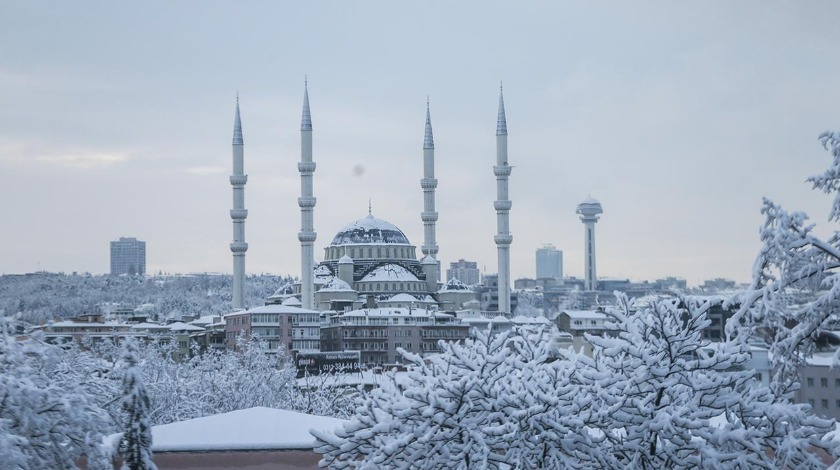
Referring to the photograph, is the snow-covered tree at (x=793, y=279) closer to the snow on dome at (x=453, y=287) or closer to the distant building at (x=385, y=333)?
the distant building at (x=385, y=333)

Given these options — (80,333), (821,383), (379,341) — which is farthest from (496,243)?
(821,383)

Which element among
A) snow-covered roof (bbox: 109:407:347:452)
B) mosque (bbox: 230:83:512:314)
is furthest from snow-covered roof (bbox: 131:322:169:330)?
snow-covered roof (bbox: 109:407:347:452)

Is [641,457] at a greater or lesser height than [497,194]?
lesser

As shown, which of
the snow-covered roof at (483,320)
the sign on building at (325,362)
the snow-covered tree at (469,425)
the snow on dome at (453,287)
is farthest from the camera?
the snow on dome at (453,287)

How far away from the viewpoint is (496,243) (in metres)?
89.3

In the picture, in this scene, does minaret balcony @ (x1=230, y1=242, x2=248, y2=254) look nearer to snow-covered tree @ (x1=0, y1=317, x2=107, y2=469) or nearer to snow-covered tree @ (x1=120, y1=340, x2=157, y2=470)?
snow-covered tree @ (x1=0, y1=317, x2=107, y2=469)

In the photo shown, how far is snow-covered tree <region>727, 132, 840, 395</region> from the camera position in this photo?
41.7 feet

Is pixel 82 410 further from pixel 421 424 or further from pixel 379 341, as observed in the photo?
pixel 379 341

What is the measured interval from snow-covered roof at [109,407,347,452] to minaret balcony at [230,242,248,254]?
63.4 meters

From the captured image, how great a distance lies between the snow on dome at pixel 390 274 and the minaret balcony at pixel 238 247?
49.0 feet

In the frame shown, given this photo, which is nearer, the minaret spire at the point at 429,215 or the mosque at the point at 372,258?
the mosque at the point at 372,258

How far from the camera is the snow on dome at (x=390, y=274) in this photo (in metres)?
98.5

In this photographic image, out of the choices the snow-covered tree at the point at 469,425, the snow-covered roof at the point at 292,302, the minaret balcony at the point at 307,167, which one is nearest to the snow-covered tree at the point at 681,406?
the snow-covered tree at the point at 469,425

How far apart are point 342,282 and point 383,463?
8046cm
